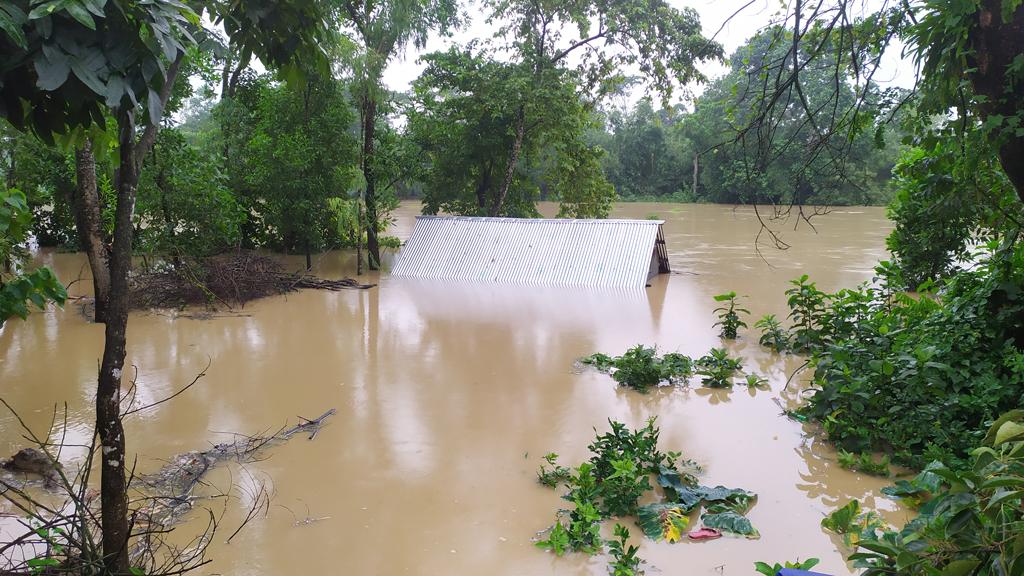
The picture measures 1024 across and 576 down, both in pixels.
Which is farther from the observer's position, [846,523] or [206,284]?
[206,284]

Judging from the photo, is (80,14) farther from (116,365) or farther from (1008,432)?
(1008,432)

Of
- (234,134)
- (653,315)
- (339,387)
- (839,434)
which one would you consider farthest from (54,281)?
(234,134)

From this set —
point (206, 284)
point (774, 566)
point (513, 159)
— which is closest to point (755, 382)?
point (774, 566)

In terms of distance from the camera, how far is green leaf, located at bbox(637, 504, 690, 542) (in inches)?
153

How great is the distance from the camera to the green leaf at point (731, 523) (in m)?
3.90

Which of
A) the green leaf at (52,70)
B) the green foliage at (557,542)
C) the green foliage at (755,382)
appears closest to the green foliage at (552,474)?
the green foliage at (557,542)

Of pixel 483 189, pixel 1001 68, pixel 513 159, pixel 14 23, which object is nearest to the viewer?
pixel 14 23

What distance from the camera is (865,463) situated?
4.71 meters

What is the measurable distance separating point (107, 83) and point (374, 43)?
11.4m

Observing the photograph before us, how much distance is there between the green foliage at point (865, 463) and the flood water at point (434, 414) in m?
0.09

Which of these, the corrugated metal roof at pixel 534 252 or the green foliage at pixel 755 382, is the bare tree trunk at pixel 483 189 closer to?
the corrugated metal roof at pixel 534 252

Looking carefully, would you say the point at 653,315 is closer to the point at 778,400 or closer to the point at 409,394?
the point at 778,400

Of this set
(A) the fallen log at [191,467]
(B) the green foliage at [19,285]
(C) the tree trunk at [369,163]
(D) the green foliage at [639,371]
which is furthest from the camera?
(C) the tree trunk at [369,163]

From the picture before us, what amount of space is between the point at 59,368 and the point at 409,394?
12.7ft
